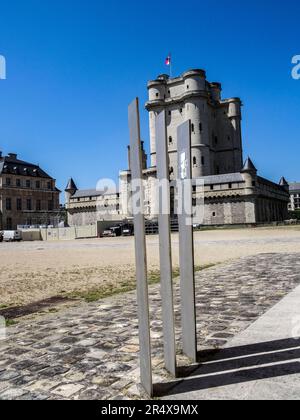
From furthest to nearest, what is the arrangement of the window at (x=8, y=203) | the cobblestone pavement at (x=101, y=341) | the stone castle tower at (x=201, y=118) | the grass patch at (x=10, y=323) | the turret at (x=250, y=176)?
the window at (x=8, y=203)
the stone castle tower at (x=201, y=118)
the turret at (x=250, y=176)
the grass patch at (x=10, y=323)
the cobblestone pavement at (x=101, y=341)

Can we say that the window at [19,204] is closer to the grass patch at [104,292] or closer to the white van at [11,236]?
the white van at [11,236]

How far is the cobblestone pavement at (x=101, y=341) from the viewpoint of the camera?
10.9 ft

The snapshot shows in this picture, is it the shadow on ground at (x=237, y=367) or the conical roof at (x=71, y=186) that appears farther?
the conical roof at (x=71, y=186)

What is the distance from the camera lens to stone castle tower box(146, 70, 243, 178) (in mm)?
73062

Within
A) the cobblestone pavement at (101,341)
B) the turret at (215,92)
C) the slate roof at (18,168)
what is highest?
the turret at (215,92)

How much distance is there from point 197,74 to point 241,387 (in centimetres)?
7467

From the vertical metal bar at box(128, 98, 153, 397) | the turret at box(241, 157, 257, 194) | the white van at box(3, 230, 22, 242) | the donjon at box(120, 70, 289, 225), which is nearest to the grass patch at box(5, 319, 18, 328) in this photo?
the vertical metal bar at box(128, 98, 153, 397)

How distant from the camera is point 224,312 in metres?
5.91

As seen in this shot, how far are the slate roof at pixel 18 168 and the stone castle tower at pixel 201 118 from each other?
1019 inches

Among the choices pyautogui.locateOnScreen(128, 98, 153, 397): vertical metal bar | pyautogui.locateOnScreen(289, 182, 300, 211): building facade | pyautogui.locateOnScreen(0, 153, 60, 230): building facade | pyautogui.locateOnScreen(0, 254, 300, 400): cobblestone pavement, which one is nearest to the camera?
pyautogui.locateOnScreen(128, 98, 153, 397): vertical metal bar

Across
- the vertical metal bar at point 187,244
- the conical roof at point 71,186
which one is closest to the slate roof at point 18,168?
the conical roof at point 71,186

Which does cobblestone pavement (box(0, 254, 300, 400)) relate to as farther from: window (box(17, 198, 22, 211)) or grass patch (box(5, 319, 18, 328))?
window (box(17, 198, 22, 211))
